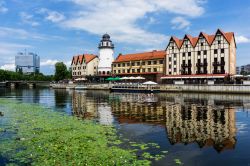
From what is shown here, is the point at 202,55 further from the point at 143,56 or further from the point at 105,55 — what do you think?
the point at 105,55

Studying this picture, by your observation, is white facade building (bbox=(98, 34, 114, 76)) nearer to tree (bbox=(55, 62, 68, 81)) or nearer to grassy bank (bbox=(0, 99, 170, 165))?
tree (bbox=(55, 62, 68, 81))

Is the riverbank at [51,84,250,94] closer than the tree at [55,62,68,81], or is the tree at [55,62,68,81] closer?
the riverbank at [51,84,250,94]

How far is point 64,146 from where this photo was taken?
20047mm

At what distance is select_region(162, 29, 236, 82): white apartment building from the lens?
4038 inches

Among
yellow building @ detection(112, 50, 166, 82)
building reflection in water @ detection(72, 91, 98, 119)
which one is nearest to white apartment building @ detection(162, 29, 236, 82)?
yellow building @ detection(112, 50, 166, 82)

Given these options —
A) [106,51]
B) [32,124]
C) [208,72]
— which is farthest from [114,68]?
[32,124]

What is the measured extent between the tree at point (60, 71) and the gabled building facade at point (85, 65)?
15.1 meters

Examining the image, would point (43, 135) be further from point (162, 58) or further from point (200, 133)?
point (162, 58)

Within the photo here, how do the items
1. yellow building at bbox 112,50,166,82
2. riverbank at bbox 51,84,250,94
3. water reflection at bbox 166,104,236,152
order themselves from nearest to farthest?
water reflection at bbox 166,104,236,152 < riverbank at bbox 51,84,250,94 < yellow building at bbox 112,50,166,82

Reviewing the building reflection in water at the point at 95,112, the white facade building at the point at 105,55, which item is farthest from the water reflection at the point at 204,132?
the white facade building at the point at 105,55

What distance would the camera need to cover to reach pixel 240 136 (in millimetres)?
25234

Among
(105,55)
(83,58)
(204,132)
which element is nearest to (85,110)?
(204,132)

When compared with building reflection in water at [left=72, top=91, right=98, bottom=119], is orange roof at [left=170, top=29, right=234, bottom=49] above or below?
above

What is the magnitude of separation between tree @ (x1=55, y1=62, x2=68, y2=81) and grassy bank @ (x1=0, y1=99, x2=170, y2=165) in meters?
156
